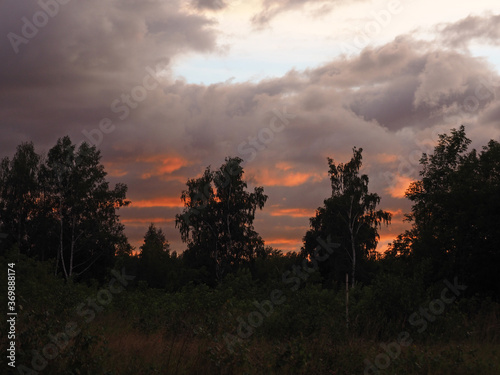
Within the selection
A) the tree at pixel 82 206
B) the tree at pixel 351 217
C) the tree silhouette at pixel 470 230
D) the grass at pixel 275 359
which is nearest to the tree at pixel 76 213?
the tree at pixel 82 206

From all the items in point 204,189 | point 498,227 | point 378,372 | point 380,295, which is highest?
point 204,189

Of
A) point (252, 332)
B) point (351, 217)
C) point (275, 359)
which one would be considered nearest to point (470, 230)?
point (252, 332)

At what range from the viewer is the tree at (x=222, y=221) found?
1560 inches

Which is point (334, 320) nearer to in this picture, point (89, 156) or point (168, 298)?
point (168, 298)

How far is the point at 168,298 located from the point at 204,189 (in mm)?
23722

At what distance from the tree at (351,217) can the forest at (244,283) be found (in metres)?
0.12

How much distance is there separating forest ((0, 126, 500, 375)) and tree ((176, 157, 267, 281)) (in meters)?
0.10

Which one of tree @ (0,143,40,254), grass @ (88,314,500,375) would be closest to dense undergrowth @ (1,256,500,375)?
grass @ (88,314,500,375)

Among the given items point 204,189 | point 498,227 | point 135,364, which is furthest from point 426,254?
point 204,189

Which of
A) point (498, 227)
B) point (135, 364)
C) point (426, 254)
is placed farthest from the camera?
point (426, 254)

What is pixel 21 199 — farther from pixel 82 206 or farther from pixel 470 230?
pixel 470 230

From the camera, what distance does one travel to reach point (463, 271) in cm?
2030

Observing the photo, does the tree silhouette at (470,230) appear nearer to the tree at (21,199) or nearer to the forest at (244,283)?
the forest at (244,283)

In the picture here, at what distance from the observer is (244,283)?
61.4 feet
